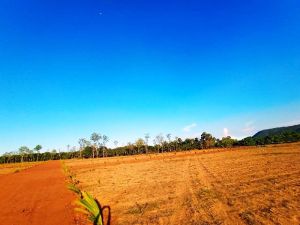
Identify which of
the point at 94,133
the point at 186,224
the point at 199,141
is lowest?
the point at 186,224

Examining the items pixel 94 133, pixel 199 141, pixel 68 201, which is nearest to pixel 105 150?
pixel 94 133

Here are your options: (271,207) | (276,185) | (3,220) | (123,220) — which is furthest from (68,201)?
(276,185)

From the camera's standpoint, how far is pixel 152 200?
11391 millimetres

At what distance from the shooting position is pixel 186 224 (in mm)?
Result: 7816

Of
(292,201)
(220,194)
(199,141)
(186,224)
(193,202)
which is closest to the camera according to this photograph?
(186,224)

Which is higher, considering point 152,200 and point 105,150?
point 105,150

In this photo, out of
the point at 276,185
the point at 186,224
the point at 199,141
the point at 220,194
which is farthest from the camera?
the point at 199,141

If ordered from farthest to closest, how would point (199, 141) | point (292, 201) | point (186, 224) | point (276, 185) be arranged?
point (199, 141) → point (276, 185) → point (292, 201) → point (186, 224)

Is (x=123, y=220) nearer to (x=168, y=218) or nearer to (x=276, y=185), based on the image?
(x=168, y=218)

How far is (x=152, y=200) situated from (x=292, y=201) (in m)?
5.21

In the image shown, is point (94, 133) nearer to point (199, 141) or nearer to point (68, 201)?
point (199, 141)

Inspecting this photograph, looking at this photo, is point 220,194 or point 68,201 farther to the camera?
point 68,201

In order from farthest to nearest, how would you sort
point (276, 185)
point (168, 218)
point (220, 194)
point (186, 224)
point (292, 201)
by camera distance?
point (276, 185), point (220, 194), point (292, 201), point (168, 218), point (186, 224)

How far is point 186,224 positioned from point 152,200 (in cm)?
372
